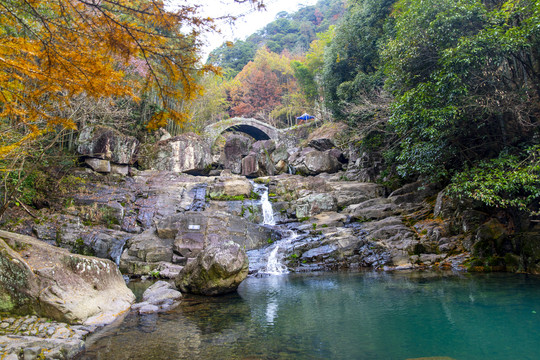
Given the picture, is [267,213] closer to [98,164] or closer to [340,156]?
[340,156]

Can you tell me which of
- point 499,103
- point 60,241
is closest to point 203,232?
point 60,241

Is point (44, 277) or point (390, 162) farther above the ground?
point (390, 162)

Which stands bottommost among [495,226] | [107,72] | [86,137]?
[495,226]

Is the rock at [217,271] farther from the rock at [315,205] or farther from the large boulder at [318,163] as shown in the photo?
the large boulder at [318,163]

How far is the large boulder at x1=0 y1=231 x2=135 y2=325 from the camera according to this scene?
515cm

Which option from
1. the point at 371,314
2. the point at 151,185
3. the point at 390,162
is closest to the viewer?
the point at 371,314

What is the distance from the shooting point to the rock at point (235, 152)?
1218 inches

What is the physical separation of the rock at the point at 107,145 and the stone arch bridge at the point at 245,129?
29.5 ft

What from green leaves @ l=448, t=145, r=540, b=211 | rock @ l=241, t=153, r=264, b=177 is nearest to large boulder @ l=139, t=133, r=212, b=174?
rock @ l=241, t=153, r=264, b=177

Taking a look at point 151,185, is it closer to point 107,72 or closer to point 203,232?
point 203,232

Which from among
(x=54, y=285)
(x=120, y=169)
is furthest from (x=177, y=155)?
(x=54, y=285)

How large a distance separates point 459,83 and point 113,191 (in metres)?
16.9

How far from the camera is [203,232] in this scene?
44.4 ft

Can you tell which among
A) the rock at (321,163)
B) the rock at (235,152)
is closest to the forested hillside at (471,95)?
the rock at (321,163)
